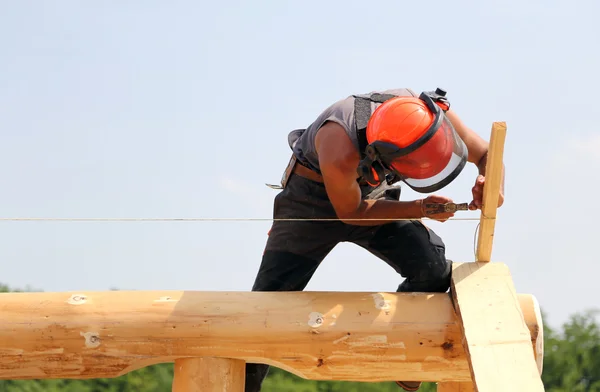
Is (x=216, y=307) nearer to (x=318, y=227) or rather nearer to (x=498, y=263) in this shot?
(x=318, y=227)

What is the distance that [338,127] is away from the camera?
A: 13.1 ft

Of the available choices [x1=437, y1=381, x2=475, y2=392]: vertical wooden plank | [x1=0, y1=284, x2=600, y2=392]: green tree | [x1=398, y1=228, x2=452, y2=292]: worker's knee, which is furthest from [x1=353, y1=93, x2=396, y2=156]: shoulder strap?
[x1=0, y1=284, x2=600, y2=392]: green tree

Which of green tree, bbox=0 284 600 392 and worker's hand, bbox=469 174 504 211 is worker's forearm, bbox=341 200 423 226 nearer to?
worker's hand, bbox=469 174 504 211

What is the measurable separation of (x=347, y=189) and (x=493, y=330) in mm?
→ 952

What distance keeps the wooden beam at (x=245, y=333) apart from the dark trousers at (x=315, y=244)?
306 millimetres

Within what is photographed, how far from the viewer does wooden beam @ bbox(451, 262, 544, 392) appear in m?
3.42

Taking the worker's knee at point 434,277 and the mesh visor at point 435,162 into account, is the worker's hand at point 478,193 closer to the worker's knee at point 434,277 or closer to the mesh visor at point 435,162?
the mesh visor at point 435,162

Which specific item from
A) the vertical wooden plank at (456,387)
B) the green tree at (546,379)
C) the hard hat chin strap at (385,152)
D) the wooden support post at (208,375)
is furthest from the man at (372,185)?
the green tree at (546,379)

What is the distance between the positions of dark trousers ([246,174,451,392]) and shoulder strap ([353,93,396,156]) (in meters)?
0.55

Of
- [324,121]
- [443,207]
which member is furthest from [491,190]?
[324,121]

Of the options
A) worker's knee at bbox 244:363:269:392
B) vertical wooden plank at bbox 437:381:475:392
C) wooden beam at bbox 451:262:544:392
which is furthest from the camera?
vertical wooden plank at bbox 437:381:475:392

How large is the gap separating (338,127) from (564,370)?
18.2ft

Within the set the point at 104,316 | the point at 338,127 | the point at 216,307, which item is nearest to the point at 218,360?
the point at 216,307

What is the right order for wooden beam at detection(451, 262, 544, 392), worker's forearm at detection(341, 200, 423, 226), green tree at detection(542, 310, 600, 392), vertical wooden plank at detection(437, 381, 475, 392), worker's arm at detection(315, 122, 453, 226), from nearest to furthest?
wooden beam at detection(451, 262, 544, 392), worker's arm at detection(315, 122, 453, 226), worker's forearm at detection(341, 200, 423, 226), vertical wooden plank at detection(437, 381, 475, 392), green tree at detection(542, 310, 600, 392)
